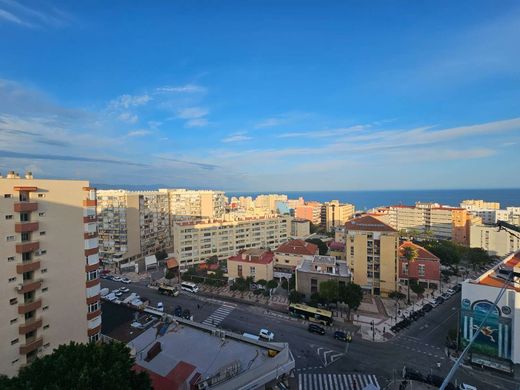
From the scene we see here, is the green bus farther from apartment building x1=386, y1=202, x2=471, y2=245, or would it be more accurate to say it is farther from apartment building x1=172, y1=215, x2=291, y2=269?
apartment building x1=386, y1=202, x2=471, y2=245

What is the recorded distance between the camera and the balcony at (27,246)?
19.4m

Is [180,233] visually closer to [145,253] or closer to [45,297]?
[145,253]

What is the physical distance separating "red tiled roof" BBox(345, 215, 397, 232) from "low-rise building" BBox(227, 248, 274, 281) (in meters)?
14.7

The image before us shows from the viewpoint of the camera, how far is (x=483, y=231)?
226 feet

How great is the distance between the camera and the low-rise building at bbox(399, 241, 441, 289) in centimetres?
4778

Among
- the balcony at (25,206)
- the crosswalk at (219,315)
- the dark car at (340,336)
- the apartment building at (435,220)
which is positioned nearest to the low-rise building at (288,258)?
the crosswalk at (219,315)

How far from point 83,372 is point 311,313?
92.4ft

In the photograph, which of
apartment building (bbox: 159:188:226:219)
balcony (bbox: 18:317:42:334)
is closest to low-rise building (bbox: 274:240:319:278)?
balcony (bbox: 18:317:42:334)

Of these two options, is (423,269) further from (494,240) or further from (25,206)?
(25,206)

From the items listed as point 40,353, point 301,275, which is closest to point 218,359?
point 40,353

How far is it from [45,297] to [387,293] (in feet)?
139

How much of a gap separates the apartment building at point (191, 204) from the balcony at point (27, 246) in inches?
2338

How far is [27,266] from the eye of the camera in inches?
776

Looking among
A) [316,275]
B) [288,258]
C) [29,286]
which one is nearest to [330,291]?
[316,275]
